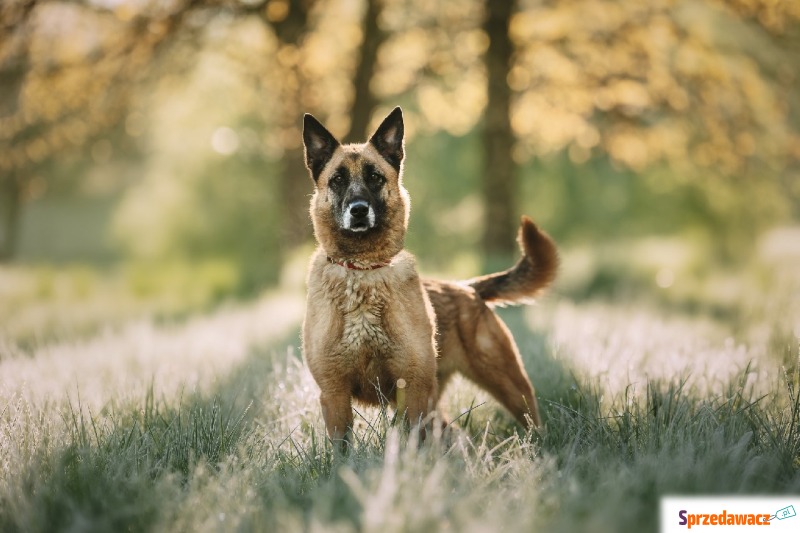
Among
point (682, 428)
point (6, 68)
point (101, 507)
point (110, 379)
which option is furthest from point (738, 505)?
point (6, 68)

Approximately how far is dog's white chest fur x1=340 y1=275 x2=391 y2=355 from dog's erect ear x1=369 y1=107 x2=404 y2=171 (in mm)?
1046

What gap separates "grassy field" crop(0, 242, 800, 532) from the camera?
266cm

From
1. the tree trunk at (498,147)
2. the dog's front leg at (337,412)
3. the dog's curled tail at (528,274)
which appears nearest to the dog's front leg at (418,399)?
the dog's front leg at (337,412)

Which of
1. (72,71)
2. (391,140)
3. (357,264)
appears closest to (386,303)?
(357,264)

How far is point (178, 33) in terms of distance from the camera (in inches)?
415

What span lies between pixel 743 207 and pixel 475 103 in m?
6.57

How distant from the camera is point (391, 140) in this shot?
449 cm

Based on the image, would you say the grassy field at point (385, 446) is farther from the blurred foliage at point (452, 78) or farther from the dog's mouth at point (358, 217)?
the blurred foliage at point (452, 78)

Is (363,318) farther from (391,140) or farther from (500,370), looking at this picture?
(391,140)

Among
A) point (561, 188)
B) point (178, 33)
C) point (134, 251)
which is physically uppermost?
point (178, 33)

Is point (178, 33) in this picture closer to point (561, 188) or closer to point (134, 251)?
point (134, 251)

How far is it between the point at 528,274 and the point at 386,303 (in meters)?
1.47

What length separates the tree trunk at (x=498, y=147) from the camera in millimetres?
11039

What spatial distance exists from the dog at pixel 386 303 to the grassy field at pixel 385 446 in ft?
0.79
